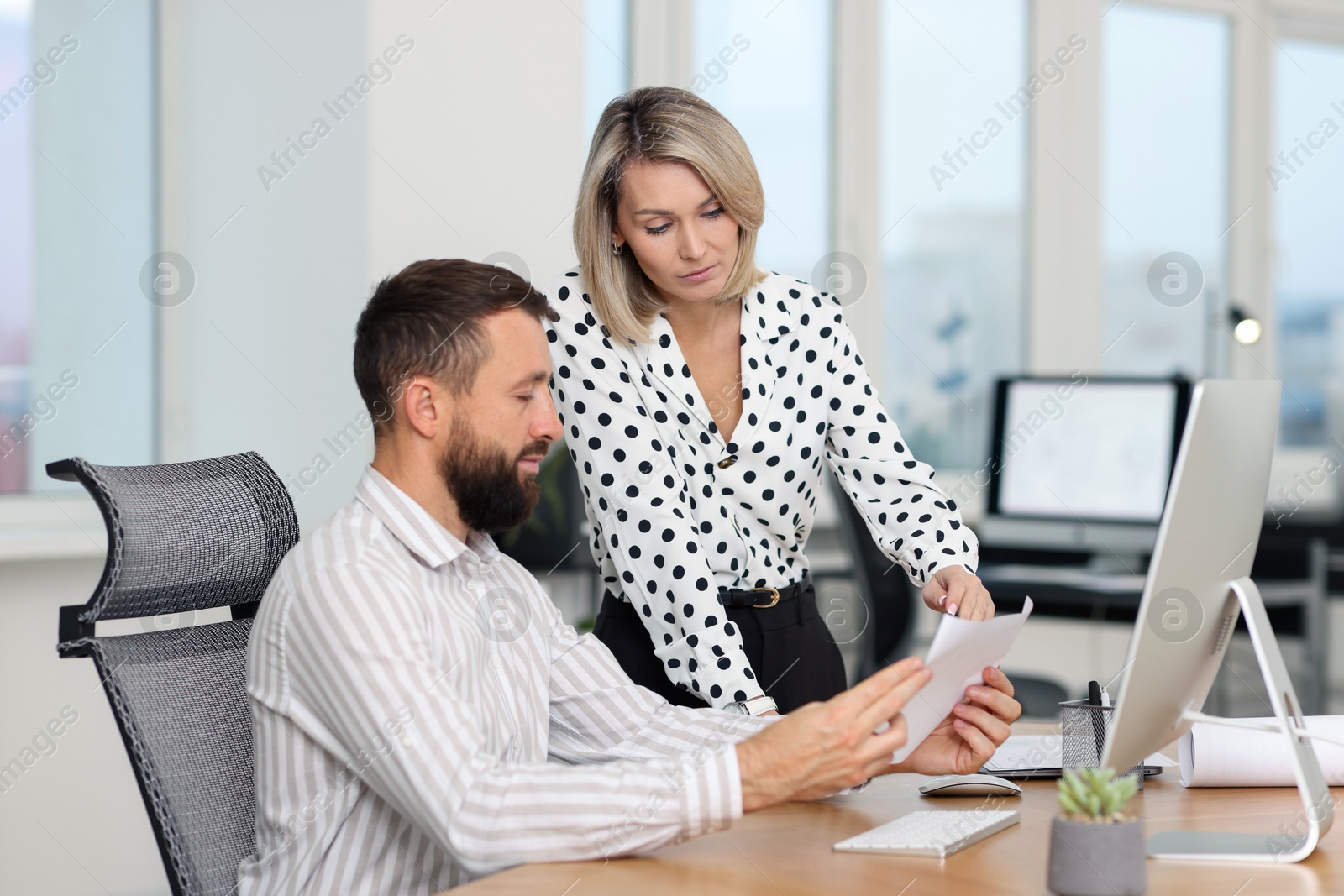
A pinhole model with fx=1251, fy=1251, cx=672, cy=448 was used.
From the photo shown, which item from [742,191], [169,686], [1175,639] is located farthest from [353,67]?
[1175,639]

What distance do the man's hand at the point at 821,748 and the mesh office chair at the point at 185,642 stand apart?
59 cm

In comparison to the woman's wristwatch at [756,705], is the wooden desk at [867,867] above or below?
below

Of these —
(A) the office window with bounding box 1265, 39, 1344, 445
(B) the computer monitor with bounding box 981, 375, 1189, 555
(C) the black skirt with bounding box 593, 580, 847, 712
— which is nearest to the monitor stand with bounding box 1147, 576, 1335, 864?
(C) the black skirt with bounding box 593, 580, 847, 712

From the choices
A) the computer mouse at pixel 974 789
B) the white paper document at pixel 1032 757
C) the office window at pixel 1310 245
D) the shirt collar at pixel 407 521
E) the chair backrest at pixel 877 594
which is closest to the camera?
the shirt collar at pixel 407 521

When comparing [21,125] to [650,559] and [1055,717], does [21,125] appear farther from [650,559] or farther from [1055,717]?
[1055,717]

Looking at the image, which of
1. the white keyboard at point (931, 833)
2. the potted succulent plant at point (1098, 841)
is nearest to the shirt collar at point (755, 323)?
the white keyboard at point (931, 833)

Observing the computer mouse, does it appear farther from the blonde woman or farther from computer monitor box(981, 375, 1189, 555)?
computer monitor box(981, 375, 1189, 555)

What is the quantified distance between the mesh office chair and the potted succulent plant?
0.87 metres

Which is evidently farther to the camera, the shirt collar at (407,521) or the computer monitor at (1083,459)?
the computer monitor at (1083,459)

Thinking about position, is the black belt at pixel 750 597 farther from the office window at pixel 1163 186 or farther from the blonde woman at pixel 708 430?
the office window at pixel 1163 186

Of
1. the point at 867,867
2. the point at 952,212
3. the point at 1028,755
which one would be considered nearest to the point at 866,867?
the point at 867,867

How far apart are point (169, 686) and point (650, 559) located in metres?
0.62

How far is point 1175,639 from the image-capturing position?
120 centimetres

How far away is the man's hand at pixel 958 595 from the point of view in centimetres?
157
